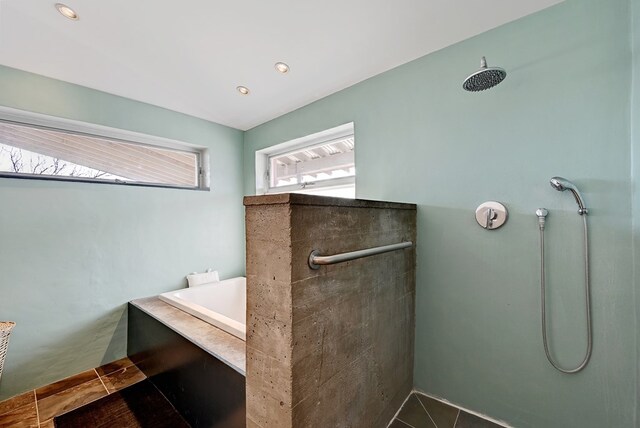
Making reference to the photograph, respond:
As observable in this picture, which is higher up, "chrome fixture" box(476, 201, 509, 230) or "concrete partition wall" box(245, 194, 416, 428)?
"chrome fixture" box(476, 201, 509, 230)

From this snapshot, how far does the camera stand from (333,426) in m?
1.00

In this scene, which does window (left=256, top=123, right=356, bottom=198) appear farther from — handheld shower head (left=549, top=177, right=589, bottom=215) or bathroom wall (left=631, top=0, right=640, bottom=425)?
bathroom wall (left=631, top=0, right=640, bottom=425)

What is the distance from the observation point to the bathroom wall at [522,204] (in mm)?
1111

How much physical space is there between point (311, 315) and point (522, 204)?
1201 mm

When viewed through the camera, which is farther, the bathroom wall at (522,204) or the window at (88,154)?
the window at (88,154)

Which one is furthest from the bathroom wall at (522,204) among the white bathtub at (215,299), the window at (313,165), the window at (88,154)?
the window at (88,154)

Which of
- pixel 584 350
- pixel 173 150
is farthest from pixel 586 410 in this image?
pixel 173 150

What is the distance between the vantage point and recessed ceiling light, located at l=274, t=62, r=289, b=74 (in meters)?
1.83

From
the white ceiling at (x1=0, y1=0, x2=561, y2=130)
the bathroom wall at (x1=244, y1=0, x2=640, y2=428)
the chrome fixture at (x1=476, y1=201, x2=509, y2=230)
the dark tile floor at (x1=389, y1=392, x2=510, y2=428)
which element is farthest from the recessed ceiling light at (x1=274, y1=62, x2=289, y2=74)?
the dark tile floor at (x1=389, y1=392, x2=510, y2=428)

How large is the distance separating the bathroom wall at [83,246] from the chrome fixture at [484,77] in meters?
2.35

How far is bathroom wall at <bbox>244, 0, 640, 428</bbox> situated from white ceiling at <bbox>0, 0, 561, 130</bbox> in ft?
0.62

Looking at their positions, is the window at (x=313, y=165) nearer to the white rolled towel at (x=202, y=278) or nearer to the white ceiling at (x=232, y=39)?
the white ceiling at (x=232, y=39)

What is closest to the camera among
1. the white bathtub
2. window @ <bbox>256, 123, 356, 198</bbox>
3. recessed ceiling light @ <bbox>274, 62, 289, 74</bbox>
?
recessed ceiling light @ <bbox>274, 62, 289, 74</bbox>

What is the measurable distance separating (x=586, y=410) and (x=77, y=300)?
3104 mm
